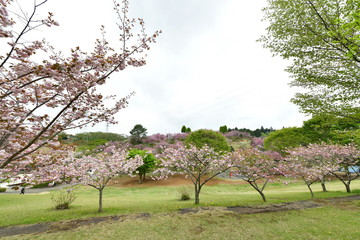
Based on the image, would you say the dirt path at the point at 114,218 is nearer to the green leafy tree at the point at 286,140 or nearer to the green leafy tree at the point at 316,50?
the green leafy tree at the point at 316,50

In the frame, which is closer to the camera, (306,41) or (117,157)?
(306,41)

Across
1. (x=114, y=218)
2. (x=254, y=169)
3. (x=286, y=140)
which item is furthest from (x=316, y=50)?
(x=286, y=140)

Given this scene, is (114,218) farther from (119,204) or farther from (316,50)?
(316,50)

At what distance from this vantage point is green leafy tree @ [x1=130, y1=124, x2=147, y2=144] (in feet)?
149

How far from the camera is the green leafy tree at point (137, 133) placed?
45.5 m

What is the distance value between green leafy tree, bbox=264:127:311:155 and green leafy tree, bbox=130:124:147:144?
103ft

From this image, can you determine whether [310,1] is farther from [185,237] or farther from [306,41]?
Result: [185,237]

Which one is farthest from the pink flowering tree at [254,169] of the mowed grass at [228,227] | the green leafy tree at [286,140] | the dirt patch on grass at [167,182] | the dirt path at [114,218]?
the green leafy tree at [286,140]

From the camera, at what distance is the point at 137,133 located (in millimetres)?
45594

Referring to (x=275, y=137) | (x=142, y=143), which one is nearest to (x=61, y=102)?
(x=275, y=137)

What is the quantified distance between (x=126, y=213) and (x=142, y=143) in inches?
1471

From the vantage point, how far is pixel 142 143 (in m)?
45.7

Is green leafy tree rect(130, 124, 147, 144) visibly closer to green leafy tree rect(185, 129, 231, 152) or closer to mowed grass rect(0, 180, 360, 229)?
green leafy tree rect(185, 129, 231, 152)

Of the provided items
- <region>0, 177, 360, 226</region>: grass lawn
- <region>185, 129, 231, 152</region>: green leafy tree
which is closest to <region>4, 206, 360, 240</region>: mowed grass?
<region>0, 177, 360, 226</region>: grass lawn
